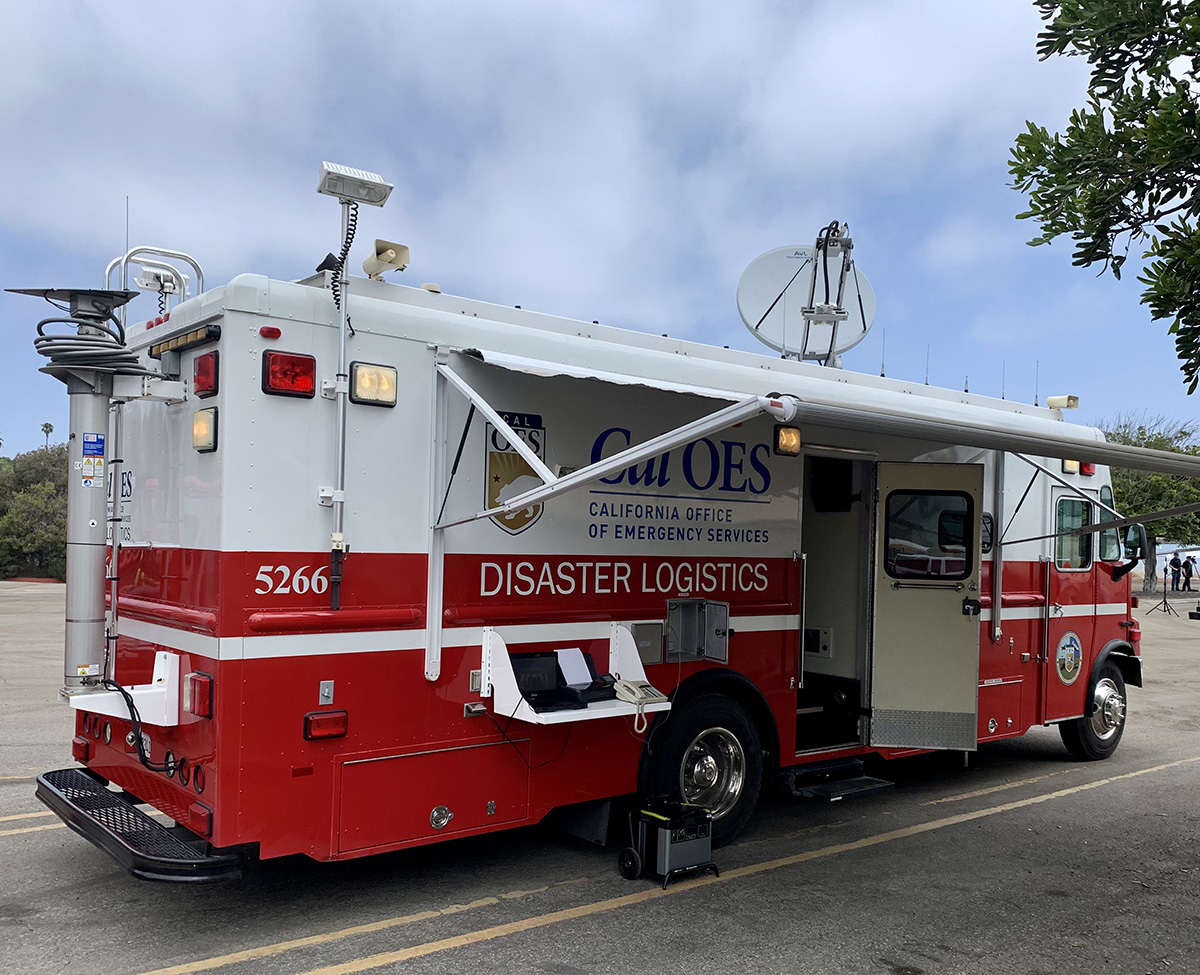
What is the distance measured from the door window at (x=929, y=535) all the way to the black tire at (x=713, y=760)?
1871mm

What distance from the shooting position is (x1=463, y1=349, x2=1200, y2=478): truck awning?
459cm

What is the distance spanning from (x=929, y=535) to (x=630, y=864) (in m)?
3.23

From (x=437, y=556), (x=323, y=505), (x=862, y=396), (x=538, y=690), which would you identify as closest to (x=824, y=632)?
(x=862, y=396)

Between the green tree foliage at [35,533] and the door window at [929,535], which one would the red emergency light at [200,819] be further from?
the green tree foliage at [35,533]

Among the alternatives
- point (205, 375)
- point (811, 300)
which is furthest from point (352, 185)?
point (811, 300)

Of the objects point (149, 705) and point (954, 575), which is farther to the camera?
point (954, 575)

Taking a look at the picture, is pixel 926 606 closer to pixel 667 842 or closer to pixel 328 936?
pixel 667 842

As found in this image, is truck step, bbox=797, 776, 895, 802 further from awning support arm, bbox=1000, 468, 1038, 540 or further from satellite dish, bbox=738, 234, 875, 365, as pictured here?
satellite dish, bbox=738, 234, 875, 365

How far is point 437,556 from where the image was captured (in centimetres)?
481

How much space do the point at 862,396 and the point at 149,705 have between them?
4.52 meters

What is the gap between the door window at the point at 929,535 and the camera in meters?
7.09

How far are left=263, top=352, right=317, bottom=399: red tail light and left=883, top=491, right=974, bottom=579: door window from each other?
4.20 meters

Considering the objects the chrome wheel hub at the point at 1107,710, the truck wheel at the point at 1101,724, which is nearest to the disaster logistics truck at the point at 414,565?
the truck wheel at the point at 1101,724

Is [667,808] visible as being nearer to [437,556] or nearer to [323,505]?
[437,556]
